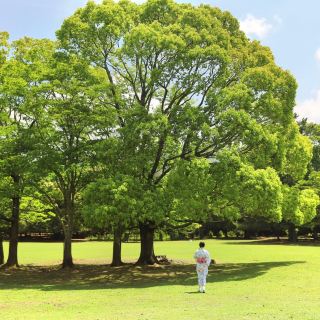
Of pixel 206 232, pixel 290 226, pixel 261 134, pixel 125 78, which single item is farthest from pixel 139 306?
pixel 206 232

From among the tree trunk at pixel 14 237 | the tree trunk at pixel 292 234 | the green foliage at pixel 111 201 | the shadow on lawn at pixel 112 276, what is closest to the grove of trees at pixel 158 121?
the green foliage at pixel 111 201

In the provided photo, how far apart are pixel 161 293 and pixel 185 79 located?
1028 centimetres

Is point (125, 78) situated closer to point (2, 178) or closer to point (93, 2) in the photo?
point (93, 2)

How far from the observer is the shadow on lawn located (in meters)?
18.8

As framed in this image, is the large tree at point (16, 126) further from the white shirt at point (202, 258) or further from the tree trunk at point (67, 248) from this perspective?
the white shirt at point (202, 258)

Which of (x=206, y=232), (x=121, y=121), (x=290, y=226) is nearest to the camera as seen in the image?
(x=121, y=121)

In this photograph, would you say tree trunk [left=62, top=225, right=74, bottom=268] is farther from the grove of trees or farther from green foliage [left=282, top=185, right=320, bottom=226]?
green foliage [left=282, top=185, right=320, bottom=226]

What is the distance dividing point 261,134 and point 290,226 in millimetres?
42178

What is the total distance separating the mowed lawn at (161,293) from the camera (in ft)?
35.6

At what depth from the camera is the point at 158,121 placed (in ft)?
64.2

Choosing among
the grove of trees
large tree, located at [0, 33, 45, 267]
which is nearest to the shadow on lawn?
the grove of trees

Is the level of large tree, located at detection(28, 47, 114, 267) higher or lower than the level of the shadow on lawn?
higher

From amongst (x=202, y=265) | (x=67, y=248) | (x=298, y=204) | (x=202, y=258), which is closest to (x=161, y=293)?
(x=202, y=265)

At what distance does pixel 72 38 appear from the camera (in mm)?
22391
